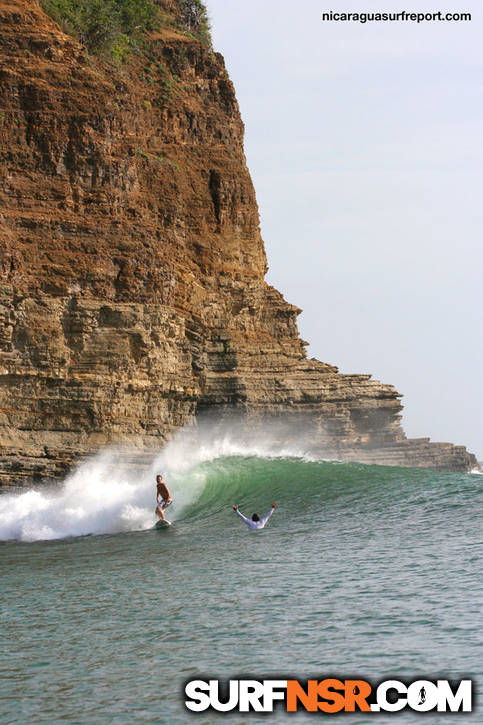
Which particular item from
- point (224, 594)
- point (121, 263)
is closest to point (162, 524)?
point (121, 263)

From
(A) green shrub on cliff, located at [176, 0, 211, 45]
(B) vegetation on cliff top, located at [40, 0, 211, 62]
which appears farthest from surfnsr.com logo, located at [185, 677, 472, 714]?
(A) green shrub on cliff, located at [176, 0, 211, 45]

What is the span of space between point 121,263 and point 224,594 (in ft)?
60.9

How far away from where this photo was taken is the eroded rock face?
95.9 ft

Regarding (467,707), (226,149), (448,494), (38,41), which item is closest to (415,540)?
(448,494)

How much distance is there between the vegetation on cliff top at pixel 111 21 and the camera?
36.1m

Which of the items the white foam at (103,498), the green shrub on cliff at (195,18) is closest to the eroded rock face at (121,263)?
the white foam at (103,498)

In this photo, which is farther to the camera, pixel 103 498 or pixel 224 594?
pixel 103 498

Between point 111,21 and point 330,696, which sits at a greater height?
point 111,21

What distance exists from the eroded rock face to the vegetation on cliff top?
80cm

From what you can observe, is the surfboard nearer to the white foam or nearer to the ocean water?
the ocean water

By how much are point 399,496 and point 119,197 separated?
46.0 ft

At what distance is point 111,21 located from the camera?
37312mm

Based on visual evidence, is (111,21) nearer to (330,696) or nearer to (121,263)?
(121,263)

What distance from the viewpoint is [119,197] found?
32875 mm
